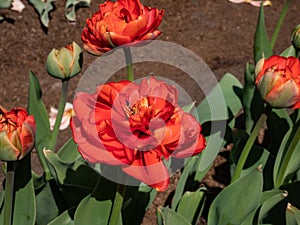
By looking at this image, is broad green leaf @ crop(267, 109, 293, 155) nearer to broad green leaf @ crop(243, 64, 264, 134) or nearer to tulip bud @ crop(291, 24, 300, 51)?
broad green leaf @ crop(243, 64, 264, 134)

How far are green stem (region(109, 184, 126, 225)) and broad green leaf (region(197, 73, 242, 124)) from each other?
0.56 metres

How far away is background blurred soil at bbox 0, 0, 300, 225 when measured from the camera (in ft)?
7.50

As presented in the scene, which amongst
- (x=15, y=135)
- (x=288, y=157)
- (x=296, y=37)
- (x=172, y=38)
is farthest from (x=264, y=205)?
(x=172, y=38)

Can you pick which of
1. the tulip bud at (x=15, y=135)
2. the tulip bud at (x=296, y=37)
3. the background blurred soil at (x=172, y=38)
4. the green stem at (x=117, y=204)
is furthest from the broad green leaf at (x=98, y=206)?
the background blurred soil at (x=172, y=38)

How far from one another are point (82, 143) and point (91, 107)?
57 millimetres

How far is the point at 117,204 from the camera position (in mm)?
1037

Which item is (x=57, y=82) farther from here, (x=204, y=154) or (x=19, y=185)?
(x=19, y=185)

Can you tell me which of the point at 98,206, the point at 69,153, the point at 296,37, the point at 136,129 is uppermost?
the point at 136,129

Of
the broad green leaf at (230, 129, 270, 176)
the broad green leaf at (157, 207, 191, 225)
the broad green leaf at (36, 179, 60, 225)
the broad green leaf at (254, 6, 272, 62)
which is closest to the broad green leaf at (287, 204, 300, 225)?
the broad green leaf at (157, 207, 191, 225)

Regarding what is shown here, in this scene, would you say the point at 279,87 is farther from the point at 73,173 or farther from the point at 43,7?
the point at 43,7

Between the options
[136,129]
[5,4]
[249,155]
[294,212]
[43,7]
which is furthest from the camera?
[43,7]

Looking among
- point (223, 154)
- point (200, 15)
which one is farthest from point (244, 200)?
point (200, 15)

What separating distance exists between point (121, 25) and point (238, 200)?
0.43 metres

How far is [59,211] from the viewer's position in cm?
136
